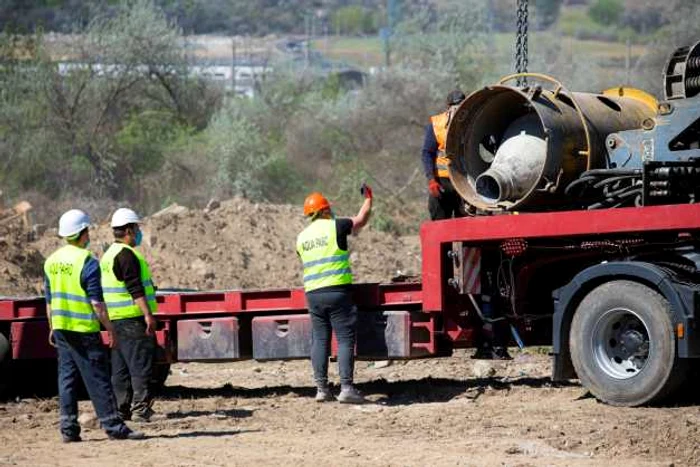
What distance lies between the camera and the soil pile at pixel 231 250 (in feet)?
67.6

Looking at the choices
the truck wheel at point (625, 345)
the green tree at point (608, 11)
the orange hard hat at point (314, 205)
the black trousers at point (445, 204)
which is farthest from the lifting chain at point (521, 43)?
the green tree at point (608, 11)

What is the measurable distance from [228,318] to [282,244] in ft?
31.7

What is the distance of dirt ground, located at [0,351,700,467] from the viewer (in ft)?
29.9

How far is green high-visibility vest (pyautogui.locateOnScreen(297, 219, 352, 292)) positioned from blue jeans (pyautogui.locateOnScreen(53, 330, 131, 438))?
7.21ft

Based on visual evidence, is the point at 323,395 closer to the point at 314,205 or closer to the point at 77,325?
the point at 314,205

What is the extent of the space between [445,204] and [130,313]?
Answer: 331cm

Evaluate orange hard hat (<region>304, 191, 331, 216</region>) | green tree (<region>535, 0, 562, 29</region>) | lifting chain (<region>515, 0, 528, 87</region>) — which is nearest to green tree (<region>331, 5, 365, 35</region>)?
green tree (<region>535, 0, 562, 29</region>)

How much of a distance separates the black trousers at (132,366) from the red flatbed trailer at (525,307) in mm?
1273

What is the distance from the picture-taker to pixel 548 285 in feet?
39.2

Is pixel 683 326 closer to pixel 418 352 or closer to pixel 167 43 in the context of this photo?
pixel 418 352

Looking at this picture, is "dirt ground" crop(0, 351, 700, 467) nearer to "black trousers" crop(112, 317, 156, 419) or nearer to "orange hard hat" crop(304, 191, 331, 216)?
"black trousers" crop(112, 317, 156, 419)

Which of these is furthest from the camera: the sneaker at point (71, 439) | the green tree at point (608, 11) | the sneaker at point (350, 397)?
the green tree at point (608, 11)

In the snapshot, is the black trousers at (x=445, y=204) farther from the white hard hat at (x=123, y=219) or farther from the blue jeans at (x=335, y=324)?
the white hard hat at (x=123, y=219)

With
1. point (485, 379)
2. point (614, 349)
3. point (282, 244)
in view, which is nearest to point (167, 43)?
point (282, 244)
